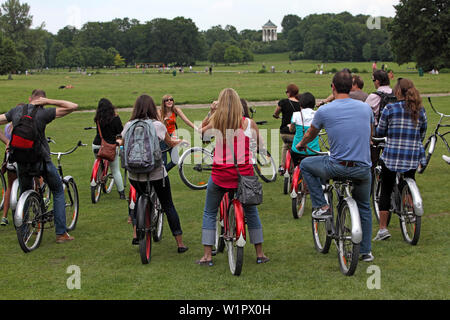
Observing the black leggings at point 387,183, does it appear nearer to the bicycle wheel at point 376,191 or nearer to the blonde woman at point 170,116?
the bicycle wheel at point 376,191

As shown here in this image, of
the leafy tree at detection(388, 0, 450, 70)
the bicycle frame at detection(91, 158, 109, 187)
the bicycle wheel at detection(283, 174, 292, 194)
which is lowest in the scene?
the bicycle wheel at detection(283, 174, 292, 194)

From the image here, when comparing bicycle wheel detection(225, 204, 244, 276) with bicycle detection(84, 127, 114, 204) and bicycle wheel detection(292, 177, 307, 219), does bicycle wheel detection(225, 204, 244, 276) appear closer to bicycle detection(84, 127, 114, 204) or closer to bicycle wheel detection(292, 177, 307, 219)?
bicycle wheel detection(292, 177, 307, 219)

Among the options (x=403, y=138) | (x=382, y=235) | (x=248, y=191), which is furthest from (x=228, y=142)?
(x=382, y=235)

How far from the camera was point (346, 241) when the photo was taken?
635 centimetres

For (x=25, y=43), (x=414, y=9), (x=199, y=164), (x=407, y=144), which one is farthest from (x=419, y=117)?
(x=25, y=43)

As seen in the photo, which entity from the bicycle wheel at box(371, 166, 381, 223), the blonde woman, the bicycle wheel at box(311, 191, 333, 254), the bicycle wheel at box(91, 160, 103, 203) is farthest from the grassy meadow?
the blonde woman

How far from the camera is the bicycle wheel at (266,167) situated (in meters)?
12.5

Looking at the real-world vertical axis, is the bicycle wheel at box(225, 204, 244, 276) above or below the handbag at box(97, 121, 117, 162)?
below

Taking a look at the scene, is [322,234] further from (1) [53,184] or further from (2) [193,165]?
(2) [193,165]

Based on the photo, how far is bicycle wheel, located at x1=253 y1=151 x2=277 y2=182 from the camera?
12547 mm

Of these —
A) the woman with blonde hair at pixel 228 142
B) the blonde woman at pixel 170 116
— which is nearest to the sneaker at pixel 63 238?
the woman with blonde hair at pixel 228 142

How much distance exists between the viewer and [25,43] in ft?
394

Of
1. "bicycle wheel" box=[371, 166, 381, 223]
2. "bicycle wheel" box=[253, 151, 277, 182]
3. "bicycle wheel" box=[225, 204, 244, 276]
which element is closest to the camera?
"bicycle wheel" box=[225, 204, 244, 276]
